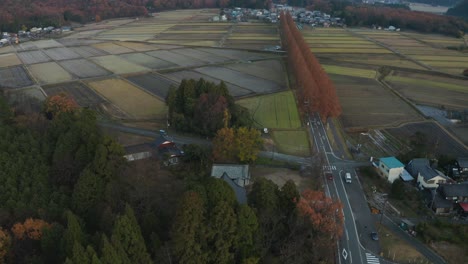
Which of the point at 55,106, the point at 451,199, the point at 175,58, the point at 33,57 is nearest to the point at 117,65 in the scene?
the point at 175,58

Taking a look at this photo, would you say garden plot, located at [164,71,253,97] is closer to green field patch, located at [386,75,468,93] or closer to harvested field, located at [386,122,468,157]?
harvested field, located at [386,122,468,157]

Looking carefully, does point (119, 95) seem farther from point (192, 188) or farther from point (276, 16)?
point (276, 16)

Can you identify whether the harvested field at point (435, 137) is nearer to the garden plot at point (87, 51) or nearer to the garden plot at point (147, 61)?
the garden plot at point (147, 61)

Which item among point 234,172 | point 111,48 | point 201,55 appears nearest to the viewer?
point 234,172

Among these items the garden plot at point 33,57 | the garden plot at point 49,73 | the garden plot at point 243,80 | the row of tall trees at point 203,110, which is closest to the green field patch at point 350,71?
the garden plot at point 243,80

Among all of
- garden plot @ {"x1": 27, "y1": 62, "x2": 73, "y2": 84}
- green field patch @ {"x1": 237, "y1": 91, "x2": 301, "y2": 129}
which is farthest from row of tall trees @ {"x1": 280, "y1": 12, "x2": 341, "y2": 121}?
garden plot @ {"x1": 27, "y1": 62, "x2": 73, "y2": 84}

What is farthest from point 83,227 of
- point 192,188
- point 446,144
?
point 446,144

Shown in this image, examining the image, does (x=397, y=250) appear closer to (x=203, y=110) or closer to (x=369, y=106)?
(x=203, y=110)
